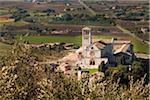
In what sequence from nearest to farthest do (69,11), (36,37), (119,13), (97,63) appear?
(97,63), (36,37), (119,13), (69,11)

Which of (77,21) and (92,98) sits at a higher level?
Result: (92,98)

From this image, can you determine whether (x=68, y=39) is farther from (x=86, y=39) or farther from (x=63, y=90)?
(x=63, y=90)

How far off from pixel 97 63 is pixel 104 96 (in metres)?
23.3

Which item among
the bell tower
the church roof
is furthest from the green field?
the church roof

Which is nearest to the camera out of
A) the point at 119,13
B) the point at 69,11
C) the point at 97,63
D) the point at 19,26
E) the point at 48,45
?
the point at 97,63

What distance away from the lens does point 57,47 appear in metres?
48.1

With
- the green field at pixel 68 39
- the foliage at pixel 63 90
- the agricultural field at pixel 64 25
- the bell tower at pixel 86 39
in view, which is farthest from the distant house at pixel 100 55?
the foliage at pixel 63 90

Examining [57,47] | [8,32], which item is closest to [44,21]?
[8,32]

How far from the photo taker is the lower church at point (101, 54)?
3519 cm

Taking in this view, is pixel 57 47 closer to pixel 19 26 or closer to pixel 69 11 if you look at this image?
pixel 19 26

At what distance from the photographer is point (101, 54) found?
35.7 m

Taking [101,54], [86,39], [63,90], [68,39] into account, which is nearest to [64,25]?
[68,39]

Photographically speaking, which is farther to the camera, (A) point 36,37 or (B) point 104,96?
(A) point 36,37

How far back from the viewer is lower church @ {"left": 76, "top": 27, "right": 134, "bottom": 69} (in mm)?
35188
